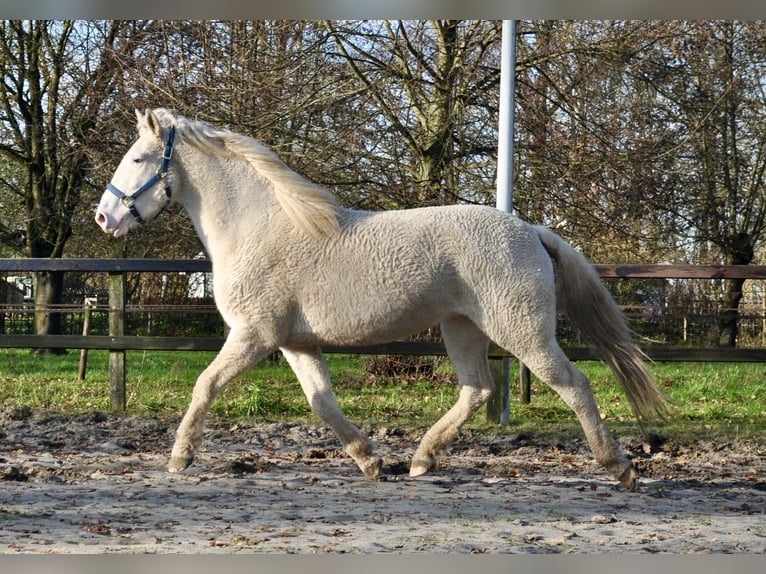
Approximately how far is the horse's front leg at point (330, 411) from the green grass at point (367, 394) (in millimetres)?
2007

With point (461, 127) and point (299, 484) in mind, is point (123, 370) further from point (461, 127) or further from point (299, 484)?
point (461, 127)

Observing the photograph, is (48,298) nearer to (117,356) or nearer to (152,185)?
(117,356)

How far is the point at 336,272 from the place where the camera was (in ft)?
17.2

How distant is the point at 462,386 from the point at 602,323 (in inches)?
36.8

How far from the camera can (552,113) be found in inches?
422

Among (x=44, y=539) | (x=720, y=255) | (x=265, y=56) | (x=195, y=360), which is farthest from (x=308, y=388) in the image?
(x=720, y=255)

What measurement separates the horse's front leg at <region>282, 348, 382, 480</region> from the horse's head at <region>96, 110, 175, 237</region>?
46.9 inches

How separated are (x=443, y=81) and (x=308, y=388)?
18.7ft

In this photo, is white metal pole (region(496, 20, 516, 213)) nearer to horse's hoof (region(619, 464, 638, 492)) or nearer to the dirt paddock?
the dirt paddock

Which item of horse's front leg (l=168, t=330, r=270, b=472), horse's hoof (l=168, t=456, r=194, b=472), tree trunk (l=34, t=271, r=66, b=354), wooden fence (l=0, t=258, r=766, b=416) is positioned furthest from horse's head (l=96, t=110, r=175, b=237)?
tree trunk (l=34, t=271, r=66, b=354)

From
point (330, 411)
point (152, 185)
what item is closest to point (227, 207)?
point (152, 185)

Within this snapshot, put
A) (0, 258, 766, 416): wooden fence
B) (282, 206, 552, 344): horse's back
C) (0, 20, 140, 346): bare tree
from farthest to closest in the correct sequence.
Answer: (0, 20, 140, 346): bare tree → (0, 258, 766, 416): wooden fence → (282, 206, 552, 344): horse's back

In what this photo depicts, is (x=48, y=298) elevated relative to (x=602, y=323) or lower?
elevated

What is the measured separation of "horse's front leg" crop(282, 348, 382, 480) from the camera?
5.42m
